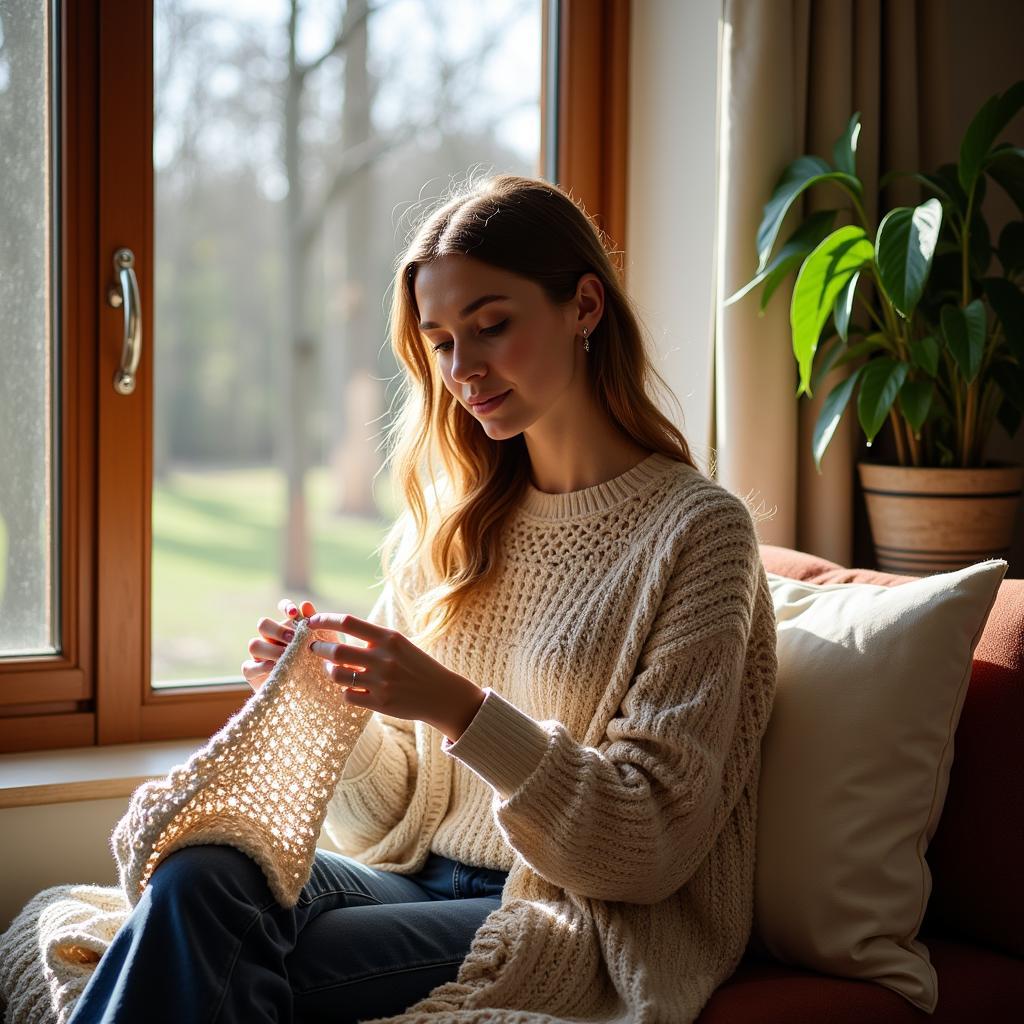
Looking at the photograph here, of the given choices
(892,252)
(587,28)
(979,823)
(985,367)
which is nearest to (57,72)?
(587,28)

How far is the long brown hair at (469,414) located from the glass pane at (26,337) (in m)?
0.65

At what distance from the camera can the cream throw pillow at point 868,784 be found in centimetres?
133

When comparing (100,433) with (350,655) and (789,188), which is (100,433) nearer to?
(350,655)

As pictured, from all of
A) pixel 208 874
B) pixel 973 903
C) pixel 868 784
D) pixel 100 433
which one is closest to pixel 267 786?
pixel 208 874

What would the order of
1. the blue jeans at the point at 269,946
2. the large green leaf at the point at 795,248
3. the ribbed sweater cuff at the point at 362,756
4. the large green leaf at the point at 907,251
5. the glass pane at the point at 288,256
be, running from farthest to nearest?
the glass pane at the point at 288,256 → the large green leaf at the point at 795,248 → the large green leaf at the point at 907,251 → the ribbed sweater cuff at the point at 362,756 → the blue jeans at the point at 269,946

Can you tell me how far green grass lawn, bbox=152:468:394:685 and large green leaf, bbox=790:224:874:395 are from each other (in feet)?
2.81

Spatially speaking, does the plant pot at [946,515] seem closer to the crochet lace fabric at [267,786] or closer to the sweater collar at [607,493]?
the sweater collar at [607,493]

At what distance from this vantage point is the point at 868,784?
1364mm

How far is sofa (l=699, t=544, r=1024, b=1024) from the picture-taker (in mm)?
1281

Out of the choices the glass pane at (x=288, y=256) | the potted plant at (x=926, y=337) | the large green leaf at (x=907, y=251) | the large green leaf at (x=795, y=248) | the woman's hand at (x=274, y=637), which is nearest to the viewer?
the woman's hand at (x=274, y=637)

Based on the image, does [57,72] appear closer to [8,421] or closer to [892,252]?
[8,421]

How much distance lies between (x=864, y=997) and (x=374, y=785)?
66cm

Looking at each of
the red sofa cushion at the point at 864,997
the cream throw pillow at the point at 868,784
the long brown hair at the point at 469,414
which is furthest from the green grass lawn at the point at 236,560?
the red sofa cushion at the point at 864,997

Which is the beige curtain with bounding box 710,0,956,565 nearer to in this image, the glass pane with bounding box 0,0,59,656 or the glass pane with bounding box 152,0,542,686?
the glass pane with bounding box 152,0,542,686
